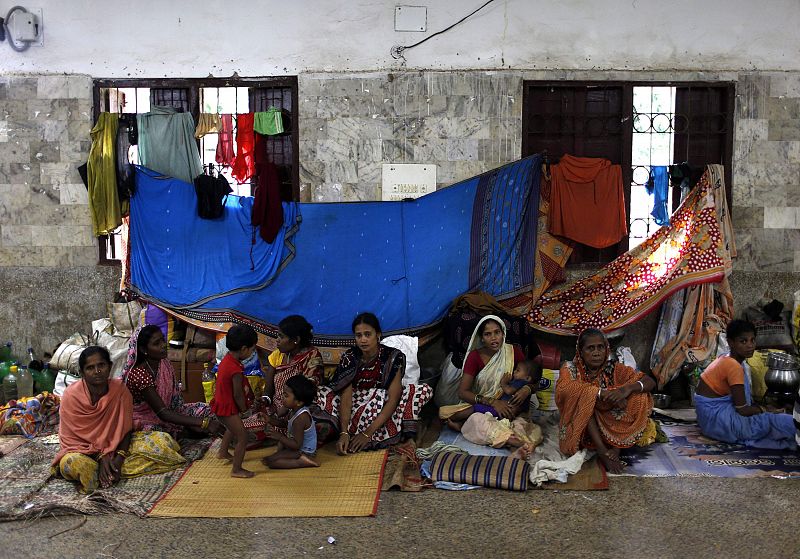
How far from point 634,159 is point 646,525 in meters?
3.70

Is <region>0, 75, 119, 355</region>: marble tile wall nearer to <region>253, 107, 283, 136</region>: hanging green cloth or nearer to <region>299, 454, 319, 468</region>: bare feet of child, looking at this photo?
<region>253, 107, 283, 136</region>: hanging green cloth

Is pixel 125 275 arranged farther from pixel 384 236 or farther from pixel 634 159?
pixel 634 159

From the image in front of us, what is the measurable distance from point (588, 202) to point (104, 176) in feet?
13.5

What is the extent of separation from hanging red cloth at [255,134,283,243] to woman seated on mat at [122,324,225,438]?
161cm

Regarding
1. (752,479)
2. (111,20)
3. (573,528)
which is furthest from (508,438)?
(111,20)

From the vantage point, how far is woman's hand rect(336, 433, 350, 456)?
5.28 meters

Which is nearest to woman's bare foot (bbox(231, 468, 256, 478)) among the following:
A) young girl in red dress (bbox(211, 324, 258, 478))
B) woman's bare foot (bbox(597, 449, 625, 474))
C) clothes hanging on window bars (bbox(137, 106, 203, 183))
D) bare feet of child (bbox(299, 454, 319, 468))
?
young girl in red dress (bbox(211, 324, 258, 478))

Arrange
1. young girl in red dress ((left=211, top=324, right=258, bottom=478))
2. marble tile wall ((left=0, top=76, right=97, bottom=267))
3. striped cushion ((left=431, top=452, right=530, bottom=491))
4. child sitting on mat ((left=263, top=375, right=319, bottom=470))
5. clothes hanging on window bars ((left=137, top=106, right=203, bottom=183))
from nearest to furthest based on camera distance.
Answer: striped cushion ((left=431, top=452, right=530, bottom=491)) < young girl in red dress ((left=211, top=324, right=258, bottom=478)) < child sitting on mat ((left=263, top=375, right=319, bottom=470)) < clothes hanging on window bars ((left=137, top=106, right=203, bottom=183)) < marble tile wall ((left=0, top=76, right=97, bottom=267))

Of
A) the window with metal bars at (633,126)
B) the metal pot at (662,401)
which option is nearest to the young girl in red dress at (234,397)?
the window with metal bars at (633,126)

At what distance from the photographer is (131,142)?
7062mm

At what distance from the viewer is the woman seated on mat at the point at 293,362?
548 centimetres

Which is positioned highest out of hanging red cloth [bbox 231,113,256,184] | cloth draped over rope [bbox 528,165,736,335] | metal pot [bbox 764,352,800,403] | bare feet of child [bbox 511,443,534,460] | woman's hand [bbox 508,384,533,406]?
hanging red cloth [bbox 231,113,256,184]

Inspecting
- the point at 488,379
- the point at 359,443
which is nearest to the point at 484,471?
the point at 359,443

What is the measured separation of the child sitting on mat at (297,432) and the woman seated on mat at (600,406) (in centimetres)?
159
